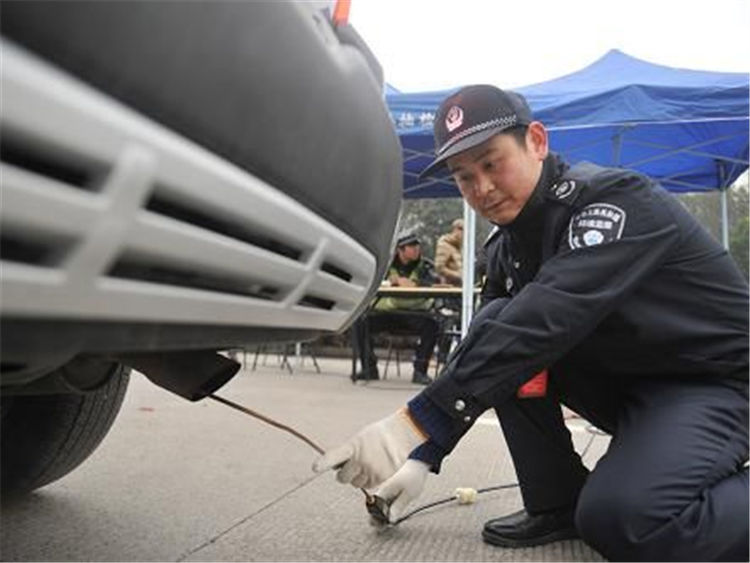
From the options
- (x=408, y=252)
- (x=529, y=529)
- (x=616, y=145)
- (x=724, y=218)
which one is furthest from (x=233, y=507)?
(x=724, y=218)

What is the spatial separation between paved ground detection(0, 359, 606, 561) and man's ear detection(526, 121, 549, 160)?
0.77 metres

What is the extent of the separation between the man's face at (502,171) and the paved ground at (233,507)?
25.8 inches

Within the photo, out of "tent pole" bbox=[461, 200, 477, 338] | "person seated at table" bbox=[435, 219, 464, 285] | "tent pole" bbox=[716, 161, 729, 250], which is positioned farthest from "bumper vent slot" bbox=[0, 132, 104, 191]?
"tent pole" bbox=[716, 161, 729, 250]

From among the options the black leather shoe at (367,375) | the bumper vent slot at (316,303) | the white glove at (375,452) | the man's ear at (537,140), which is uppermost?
the man's ear at (537,140)

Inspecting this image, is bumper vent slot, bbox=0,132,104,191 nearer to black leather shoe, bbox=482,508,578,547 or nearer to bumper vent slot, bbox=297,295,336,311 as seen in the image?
bumper vent slot, bbox=297,295,336,311

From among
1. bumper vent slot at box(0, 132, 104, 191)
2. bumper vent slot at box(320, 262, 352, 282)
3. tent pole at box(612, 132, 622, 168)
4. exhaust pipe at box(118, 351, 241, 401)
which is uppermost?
tent pole at box(612, 132, 622, 168)

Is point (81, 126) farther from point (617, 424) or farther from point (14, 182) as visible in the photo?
point (617, 424)

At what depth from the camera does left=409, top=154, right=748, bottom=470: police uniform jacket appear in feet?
4.03

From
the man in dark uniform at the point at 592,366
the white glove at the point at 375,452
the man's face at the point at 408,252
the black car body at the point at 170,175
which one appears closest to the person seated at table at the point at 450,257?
the man's face at the point at 408,252

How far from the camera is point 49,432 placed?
52.1 inches

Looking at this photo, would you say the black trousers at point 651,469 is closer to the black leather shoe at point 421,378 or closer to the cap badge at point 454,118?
the cap badge at point 454,118

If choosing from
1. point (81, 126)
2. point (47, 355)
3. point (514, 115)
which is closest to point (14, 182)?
point (81, 126)

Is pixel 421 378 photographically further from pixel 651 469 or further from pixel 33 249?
pixel 33 249

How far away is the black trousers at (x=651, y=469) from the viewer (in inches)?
47.1
